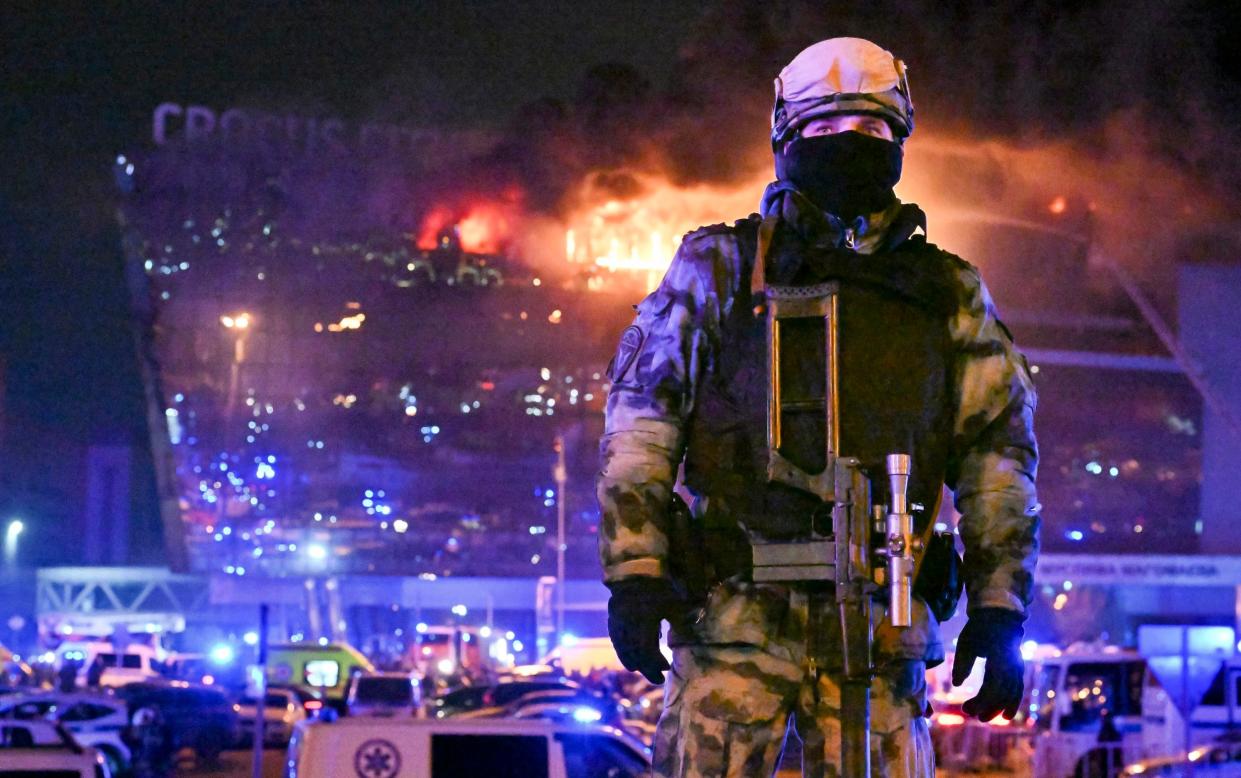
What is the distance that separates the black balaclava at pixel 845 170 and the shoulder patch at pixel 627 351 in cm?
49

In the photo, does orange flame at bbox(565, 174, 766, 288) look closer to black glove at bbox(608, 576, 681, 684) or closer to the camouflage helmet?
the camouflage helmet

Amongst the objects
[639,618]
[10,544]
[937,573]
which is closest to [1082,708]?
[937,573]

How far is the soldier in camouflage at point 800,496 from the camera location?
138 inches

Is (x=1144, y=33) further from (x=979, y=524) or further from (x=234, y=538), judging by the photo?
(x=234, y=538)

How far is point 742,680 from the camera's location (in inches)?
139

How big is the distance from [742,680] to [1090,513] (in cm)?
7063

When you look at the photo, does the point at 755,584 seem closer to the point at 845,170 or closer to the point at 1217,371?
the point at 845,170

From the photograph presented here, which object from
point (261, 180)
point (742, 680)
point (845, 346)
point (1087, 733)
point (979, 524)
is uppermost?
point (261, 180)

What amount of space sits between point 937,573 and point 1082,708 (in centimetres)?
1756

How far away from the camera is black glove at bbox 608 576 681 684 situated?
337 centimetres

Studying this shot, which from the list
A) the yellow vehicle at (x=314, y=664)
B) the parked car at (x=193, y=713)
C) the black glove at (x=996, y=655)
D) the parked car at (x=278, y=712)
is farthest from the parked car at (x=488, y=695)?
the black glove at (x=996, y=655)

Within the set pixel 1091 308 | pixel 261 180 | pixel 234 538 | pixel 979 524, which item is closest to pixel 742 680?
pixel 979 524

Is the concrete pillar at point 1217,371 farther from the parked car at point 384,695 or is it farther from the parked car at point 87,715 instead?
the parked car at point 87,715

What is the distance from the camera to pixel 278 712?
84.0 feet
